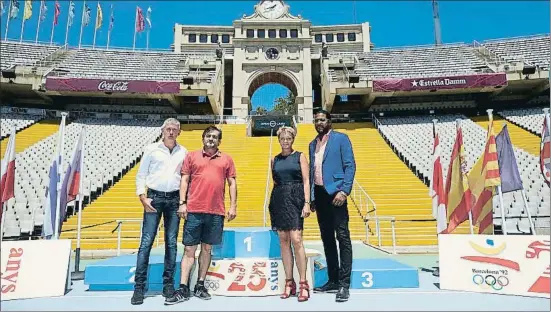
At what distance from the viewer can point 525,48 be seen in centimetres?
2792

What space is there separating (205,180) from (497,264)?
10.2ft

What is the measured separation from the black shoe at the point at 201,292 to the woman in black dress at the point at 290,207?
0.75 meters

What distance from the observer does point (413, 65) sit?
28.1 meters

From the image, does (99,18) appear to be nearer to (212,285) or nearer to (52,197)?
(52,197)

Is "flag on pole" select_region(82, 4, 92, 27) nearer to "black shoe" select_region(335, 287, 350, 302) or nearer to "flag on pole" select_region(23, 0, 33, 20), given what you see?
"flag on pole" select_region(23, 0, 33, 20)

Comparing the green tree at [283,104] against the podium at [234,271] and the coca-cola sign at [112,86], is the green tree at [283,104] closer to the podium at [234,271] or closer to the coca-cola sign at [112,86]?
the coca-cola sign at [112,86]

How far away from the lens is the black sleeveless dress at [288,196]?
10.5 feet

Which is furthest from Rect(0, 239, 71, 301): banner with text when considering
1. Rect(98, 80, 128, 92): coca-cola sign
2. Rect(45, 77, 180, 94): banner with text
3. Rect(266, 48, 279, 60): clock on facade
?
Rect(266, 48, 279, 60): clock on facade

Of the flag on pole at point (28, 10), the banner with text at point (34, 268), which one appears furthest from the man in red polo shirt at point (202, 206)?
the flag on pole at point (28, 10)

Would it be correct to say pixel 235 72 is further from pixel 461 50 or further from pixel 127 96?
pixel 461 50

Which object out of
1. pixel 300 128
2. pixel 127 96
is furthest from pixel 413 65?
pixel 127 96

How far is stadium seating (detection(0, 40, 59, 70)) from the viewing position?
2565 centimetres

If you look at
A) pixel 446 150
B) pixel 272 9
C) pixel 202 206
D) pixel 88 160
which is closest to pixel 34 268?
pixel 202 206

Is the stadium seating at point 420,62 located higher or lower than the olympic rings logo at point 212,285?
higher
